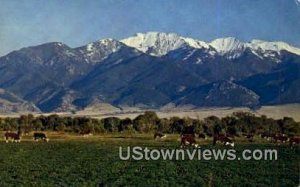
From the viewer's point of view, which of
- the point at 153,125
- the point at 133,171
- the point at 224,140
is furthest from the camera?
the point at 153,125

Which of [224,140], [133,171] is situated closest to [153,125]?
[224,140]

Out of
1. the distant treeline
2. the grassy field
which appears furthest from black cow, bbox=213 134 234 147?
the distant treeline

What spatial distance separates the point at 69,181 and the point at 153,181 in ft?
10.9

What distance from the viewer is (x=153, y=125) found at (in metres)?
89.1

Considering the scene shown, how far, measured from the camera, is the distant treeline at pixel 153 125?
8375cm

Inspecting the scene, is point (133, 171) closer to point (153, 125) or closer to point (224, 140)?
point (224, 140)

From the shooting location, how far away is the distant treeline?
8375 cm

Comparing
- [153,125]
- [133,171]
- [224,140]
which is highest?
[153,125]

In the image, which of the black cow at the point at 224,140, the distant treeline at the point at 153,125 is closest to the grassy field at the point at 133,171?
the black cow at the point at 224,140

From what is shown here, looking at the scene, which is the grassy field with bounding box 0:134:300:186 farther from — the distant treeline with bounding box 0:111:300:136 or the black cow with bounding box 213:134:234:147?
the distant treeline with bounding box 0:111:300:136

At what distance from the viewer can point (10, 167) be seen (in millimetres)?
31438

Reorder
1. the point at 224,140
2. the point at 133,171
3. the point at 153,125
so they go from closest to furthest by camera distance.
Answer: the point at 133,171 → the point at 224,140 → the point at 153,125

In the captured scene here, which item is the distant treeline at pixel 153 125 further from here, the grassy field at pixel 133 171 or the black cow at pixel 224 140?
the grassy field at pixel 133 171

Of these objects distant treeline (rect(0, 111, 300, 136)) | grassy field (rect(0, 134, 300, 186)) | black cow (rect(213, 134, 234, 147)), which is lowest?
grassy field (rect(0, 134, 300, 186))
